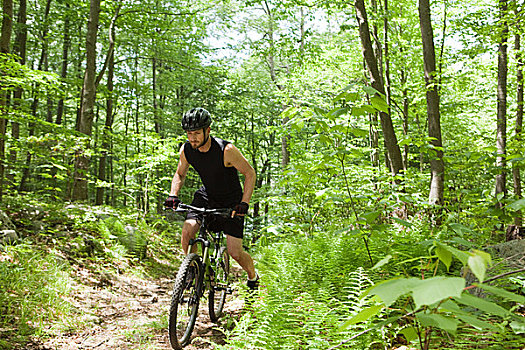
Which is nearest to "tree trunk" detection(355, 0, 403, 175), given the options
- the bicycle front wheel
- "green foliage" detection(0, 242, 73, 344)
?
the bicycle front wheel

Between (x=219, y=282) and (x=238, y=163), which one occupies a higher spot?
(x=238, y=163)

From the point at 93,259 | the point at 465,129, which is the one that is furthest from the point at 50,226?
the point at 465,129

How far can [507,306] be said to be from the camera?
8.54 ft

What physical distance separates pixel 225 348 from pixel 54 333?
271 centimetres

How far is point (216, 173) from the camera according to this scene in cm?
416

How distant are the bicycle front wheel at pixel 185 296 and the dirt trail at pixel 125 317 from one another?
0.17 m

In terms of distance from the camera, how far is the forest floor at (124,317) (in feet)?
12.6

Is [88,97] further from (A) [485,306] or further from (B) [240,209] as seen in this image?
(A) [485,306]

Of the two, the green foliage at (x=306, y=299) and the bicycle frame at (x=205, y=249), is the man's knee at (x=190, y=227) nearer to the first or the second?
the bicycle frame at (x=205, y=249)

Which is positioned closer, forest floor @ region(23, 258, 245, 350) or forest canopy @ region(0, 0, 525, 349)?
forest canopy @ region(0, 0, 525, 349)

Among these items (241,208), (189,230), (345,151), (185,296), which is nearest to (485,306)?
(345,151)

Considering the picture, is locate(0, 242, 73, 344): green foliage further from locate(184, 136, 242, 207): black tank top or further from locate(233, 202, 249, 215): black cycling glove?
locate(233, 202, 249, 215): black cycling glove

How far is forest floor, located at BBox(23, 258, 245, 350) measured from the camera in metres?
3.85

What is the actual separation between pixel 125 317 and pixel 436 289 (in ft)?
17.0
